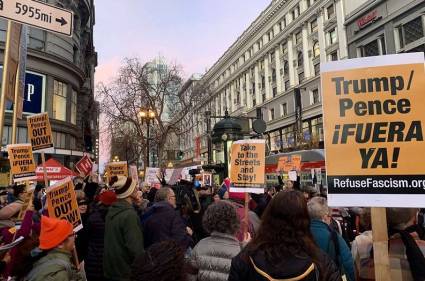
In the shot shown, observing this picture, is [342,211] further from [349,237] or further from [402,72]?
[402,72]

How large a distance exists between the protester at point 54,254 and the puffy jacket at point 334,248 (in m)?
2.24

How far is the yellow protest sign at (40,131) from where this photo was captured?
8.14 metres

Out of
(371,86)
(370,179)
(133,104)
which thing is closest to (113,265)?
(370,179)

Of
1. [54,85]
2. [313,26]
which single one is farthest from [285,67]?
[54,85]

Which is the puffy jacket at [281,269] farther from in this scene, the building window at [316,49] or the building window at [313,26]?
the building window at [313,26]

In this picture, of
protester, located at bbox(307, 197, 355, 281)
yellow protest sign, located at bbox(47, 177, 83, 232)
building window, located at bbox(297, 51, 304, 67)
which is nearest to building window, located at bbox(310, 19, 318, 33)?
building window, located at bbox(297, 51, 304, 67)

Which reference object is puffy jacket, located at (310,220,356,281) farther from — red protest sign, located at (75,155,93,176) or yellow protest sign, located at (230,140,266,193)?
red protest sign, located at (75,155,93,176)

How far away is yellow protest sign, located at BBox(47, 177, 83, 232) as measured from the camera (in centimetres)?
510

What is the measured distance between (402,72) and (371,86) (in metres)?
0.26

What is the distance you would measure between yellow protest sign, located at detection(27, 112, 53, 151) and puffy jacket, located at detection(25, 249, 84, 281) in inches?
215

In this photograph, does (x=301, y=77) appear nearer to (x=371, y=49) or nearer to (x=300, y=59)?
(x=300, y=59)

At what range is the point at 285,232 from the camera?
102 inches

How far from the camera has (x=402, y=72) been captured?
3.22 meters

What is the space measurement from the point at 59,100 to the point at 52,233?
3123 cm
